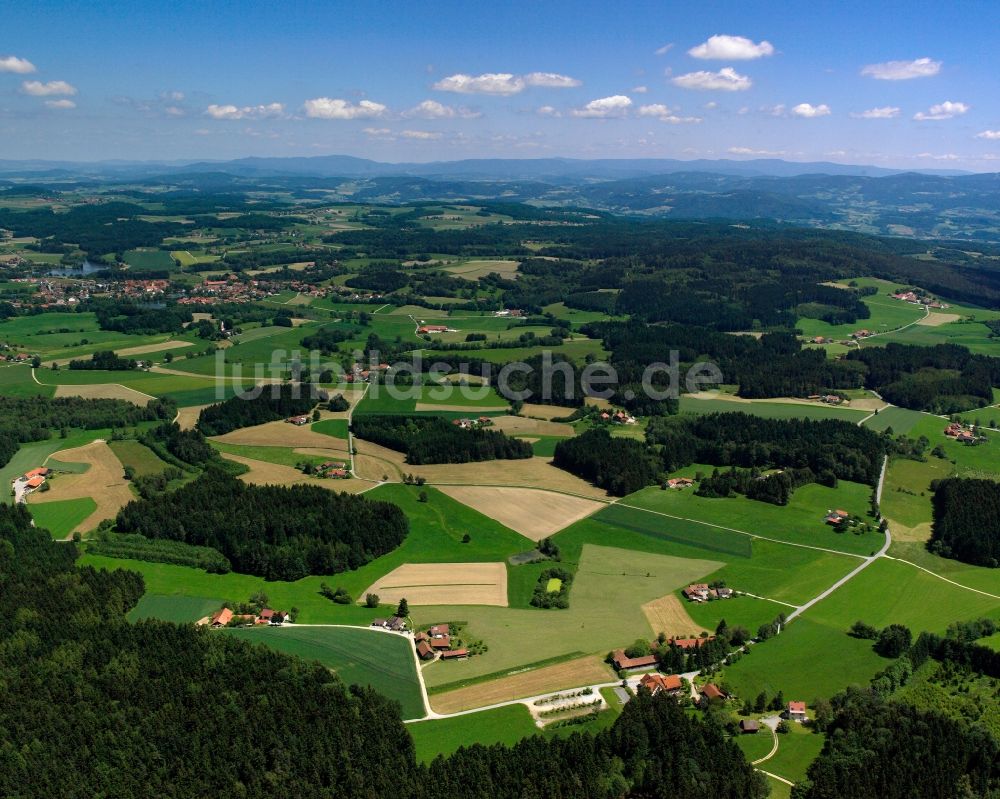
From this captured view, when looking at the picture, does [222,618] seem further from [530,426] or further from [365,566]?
[530,426]

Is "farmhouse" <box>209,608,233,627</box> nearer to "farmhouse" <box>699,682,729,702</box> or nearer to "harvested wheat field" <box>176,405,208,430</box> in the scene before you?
"farmhouse" <box>699,682,729,702</box>

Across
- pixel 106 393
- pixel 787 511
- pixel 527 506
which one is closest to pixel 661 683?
pixel 527 506

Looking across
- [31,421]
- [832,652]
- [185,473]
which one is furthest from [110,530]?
[832,652]

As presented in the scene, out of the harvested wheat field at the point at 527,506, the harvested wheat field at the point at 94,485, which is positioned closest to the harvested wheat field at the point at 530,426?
the harvested wheat field at the point at 527,506

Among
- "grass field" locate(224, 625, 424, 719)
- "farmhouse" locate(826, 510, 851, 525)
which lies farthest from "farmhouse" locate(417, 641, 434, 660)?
"farmhouse" locate(826, 510, 851, 525)

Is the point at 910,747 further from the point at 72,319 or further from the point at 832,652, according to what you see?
the point at 72,319

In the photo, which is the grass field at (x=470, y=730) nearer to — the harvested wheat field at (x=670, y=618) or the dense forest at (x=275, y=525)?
the harvested wheat field at (x=670, y=618)

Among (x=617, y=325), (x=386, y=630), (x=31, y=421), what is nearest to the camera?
(x=386, y=630)
